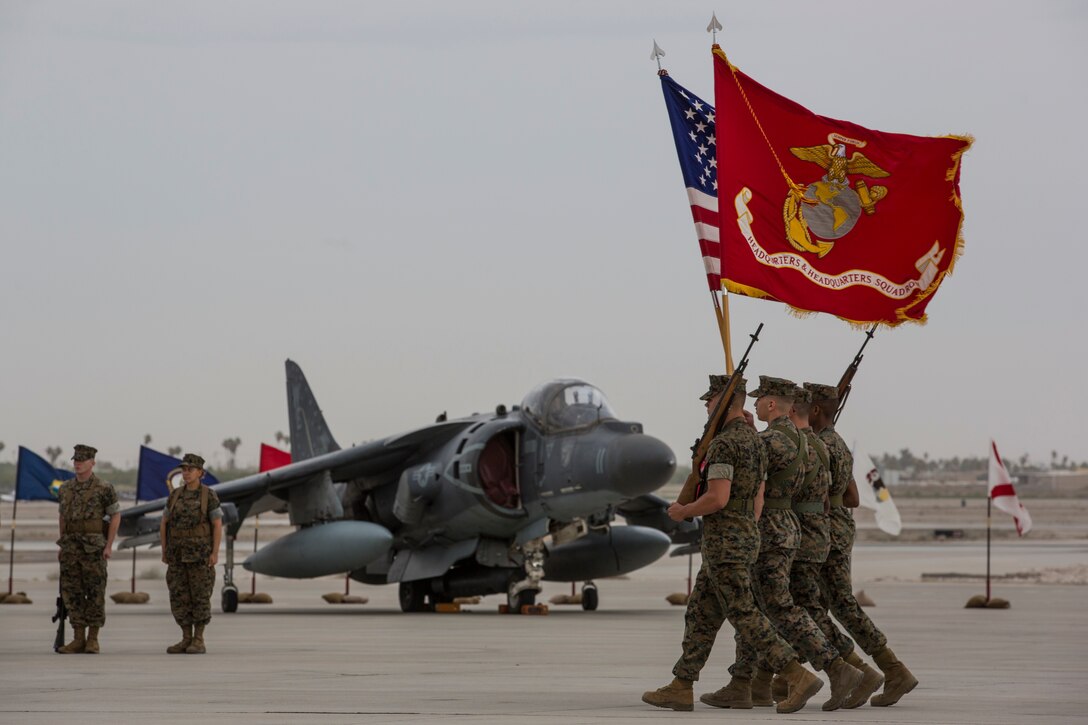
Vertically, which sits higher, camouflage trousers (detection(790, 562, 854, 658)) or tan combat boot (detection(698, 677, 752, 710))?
camouflage trousers (detection(790, 562, 854, 658))

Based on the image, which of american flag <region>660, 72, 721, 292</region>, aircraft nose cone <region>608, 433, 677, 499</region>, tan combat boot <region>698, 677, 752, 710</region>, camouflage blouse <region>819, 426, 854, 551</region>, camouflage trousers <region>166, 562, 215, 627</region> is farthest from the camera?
aircraft nose cone <region>608, 433, 677, 499</region>

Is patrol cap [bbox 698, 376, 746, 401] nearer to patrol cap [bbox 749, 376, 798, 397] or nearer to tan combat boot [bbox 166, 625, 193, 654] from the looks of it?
patrol cap [bbox 749, 376, 798, 397]

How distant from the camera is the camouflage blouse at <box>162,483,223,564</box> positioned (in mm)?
13945

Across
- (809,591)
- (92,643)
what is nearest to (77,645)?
(92,643)

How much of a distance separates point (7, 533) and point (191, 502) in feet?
173

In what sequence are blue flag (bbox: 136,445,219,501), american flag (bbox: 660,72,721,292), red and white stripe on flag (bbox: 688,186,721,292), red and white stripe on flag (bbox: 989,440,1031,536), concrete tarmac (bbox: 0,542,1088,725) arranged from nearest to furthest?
concrete tarmac (bbox: 0,542,1088,725), red and white stripe on flag (bbox: 688,186,721,292), american flag (bbox: 660,72,721,292), red and white stripe on flag (bbox: 989,440,1031,536), blue flag (bbox: 136,445,219,501)

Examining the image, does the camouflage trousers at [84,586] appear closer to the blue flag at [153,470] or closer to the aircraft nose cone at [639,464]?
the aircraft nose cone at [639,464]

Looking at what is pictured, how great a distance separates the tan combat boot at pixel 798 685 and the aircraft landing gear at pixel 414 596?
563 inches

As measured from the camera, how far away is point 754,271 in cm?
1179

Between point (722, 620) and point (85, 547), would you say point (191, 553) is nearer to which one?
point (85, 547)

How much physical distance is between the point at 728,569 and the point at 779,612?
502 millimetres

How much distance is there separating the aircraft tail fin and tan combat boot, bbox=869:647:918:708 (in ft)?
61.6

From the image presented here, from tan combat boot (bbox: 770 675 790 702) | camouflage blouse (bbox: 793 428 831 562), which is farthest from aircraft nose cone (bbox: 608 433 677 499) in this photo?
tan combat boot (bbox: 770 675 790 702)

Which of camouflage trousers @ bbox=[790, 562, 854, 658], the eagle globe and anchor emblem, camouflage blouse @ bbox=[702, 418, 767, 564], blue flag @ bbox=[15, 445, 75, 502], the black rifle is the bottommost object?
the black rifle
